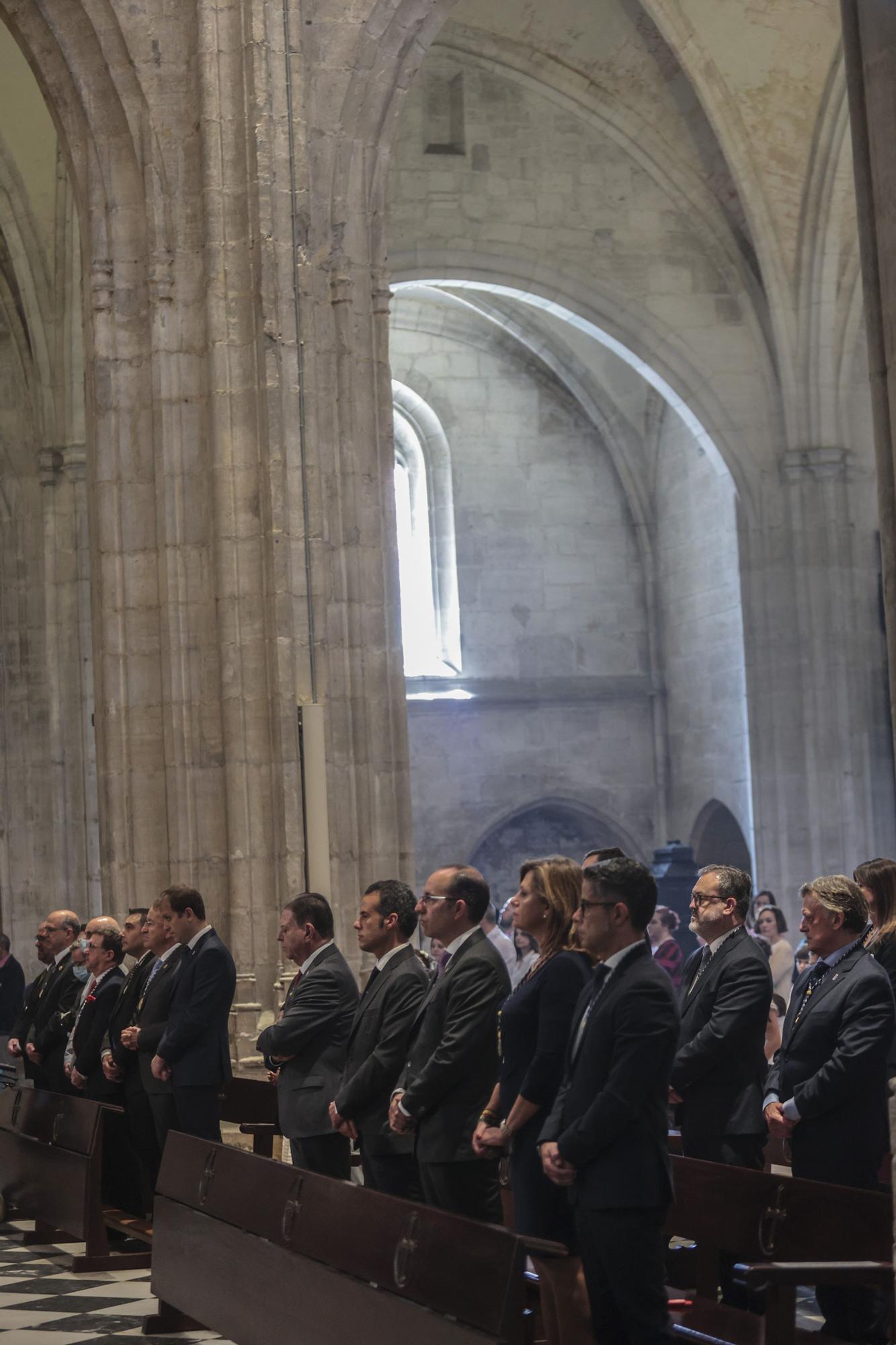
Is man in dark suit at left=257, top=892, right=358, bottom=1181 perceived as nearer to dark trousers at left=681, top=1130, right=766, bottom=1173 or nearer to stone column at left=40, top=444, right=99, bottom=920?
dark trousers at left=681, top=1130, right=766, bottom=1173

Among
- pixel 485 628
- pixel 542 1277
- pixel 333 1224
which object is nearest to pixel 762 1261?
pixel 542 1277

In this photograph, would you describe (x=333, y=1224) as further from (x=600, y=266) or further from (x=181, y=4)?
(x=600, y=266)

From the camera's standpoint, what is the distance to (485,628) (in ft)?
75.4

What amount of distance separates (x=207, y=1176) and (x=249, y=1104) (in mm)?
2472

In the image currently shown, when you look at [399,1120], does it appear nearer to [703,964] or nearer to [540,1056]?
[540,1056]

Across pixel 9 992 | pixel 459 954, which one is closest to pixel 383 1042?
pixel 459 954

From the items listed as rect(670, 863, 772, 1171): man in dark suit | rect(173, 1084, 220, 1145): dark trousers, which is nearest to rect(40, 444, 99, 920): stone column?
rect(173, 1084, 220, 1145): dark trousers

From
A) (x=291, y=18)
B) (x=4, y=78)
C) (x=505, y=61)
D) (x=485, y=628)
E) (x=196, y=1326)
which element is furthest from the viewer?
(x=485, y=628)

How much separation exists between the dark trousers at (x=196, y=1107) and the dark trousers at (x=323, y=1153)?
814 mm

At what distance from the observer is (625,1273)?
437 centimetres

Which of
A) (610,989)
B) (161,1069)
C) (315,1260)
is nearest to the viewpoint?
(610,989)

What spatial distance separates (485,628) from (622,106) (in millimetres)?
7069

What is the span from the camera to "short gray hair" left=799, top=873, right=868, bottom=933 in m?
5.87

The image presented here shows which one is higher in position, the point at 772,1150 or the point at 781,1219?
the point at 781,1219
